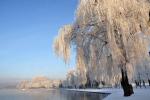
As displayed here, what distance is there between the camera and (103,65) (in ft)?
70.0

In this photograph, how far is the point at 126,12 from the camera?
1750cm

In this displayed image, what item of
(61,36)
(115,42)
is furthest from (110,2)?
(61,36)

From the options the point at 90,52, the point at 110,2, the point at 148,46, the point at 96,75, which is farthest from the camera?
the point at 96,75

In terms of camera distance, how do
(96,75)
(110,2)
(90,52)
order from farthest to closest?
1. (96,75)
2. (90,52)
3. (110,2)

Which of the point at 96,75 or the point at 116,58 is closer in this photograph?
the point at 116,58

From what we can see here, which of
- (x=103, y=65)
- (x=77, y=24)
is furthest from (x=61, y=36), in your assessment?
(x=103, y=65)

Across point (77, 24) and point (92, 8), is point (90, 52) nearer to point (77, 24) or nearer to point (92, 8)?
point (77, 24)

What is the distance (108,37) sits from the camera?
55.7 feet

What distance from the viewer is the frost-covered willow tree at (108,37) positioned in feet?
56.1

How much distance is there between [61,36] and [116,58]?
525cm

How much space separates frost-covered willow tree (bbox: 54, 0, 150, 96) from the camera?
1709cm

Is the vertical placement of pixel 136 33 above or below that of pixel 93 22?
below

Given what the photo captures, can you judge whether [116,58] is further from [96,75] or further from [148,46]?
[96,75]

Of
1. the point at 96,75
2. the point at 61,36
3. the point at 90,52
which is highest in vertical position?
the point at 61,36
